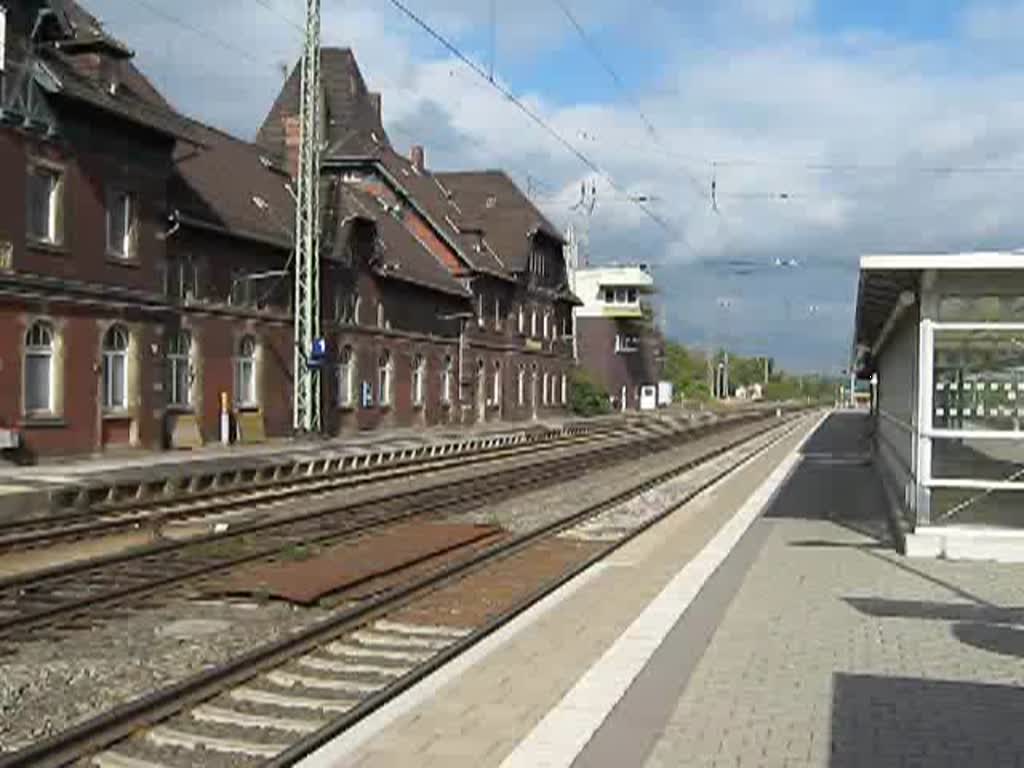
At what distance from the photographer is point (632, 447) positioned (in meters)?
42.1

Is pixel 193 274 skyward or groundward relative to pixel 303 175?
groundward

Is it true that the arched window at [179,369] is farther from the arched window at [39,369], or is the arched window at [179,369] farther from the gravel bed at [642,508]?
the gravel bed at [642,508]

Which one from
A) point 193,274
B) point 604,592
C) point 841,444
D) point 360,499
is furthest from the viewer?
point 841,444

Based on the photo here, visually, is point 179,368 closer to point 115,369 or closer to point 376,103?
point 115,369

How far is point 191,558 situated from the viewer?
46.3 feet

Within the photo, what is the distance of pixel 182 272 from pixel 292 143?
18.9 meters

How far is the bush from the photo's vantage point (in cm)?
7819

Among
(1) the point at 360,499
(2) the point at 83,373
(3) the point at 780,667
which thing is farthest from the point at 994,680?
(2) the point at 83,373

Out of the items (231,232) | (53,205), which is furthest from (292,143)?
(53,205)

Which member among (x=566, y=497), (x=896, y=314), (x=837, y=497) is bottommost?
(x=566, y=497)

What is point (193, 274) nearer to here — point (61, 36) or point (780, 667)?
point (61, 36)

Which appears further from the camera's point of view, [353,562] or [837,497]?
[837,497]

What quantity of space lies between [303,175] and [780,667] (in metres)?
29.6

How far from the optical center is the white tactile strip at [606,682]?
621 centimetres
